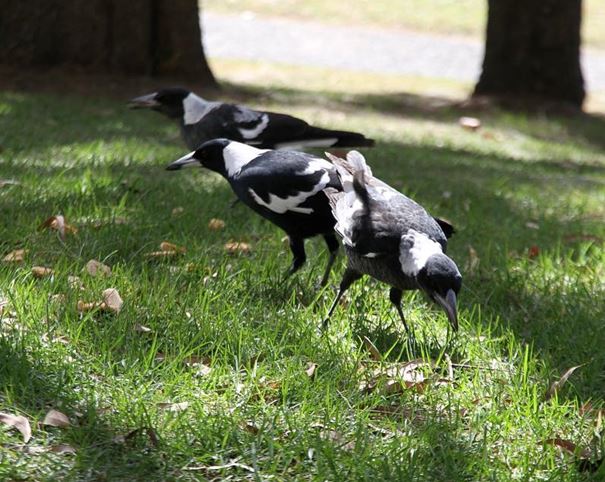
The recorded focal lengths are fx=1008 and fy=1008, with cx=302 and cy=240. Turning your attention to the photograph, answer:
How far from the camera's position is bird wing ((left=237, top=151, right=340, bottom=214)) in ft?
14.9

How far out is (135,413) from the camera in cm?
321

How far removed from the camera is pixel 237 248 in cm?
510

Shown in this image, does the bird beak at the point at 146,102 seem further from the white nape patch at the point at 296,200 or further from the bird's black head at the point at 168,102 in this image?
the white nape patch at the point at 296,200

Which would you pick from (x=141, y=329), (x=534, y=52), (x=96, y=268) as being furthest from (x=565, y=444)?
(x=534, y=52)

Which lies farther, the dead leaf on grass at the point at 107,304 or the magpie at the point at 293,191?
the magpie at the point at 293,191

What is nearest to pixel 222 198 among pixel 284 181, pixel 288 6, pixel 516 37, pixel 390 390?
pixel 284 181

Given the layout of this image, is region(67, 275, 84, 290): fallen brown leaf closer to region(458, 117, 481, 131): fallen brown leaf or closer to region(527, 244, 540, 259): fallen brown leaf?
region(527, 244, 540, 259): fallen brown leaf

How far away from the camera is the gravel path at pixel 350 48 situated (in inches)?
728

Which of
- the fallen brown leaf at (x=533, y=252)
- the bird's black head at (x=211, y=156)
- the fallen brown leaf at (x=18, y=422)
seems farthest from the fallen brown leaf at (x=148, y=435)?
the fallen brown leaf at (x=533, y=252)

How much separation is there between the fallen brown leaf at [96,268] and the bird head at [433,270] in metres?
1.32

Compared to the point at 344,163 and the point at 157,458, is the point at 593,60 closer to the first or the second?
the point at 344,163

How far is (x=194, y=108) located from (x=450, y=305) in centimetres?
359

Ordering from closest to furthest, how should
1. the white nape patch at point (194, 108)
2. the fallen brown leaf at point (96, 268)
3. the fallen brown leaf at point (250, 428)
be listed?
the fallen brown leaf at point (250, 428), the fallen brown leaf at point (96, 268), the white nape patch at point (194, 108)

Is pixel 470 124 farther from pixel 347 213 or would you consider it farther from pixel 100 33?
pixel 347 213
